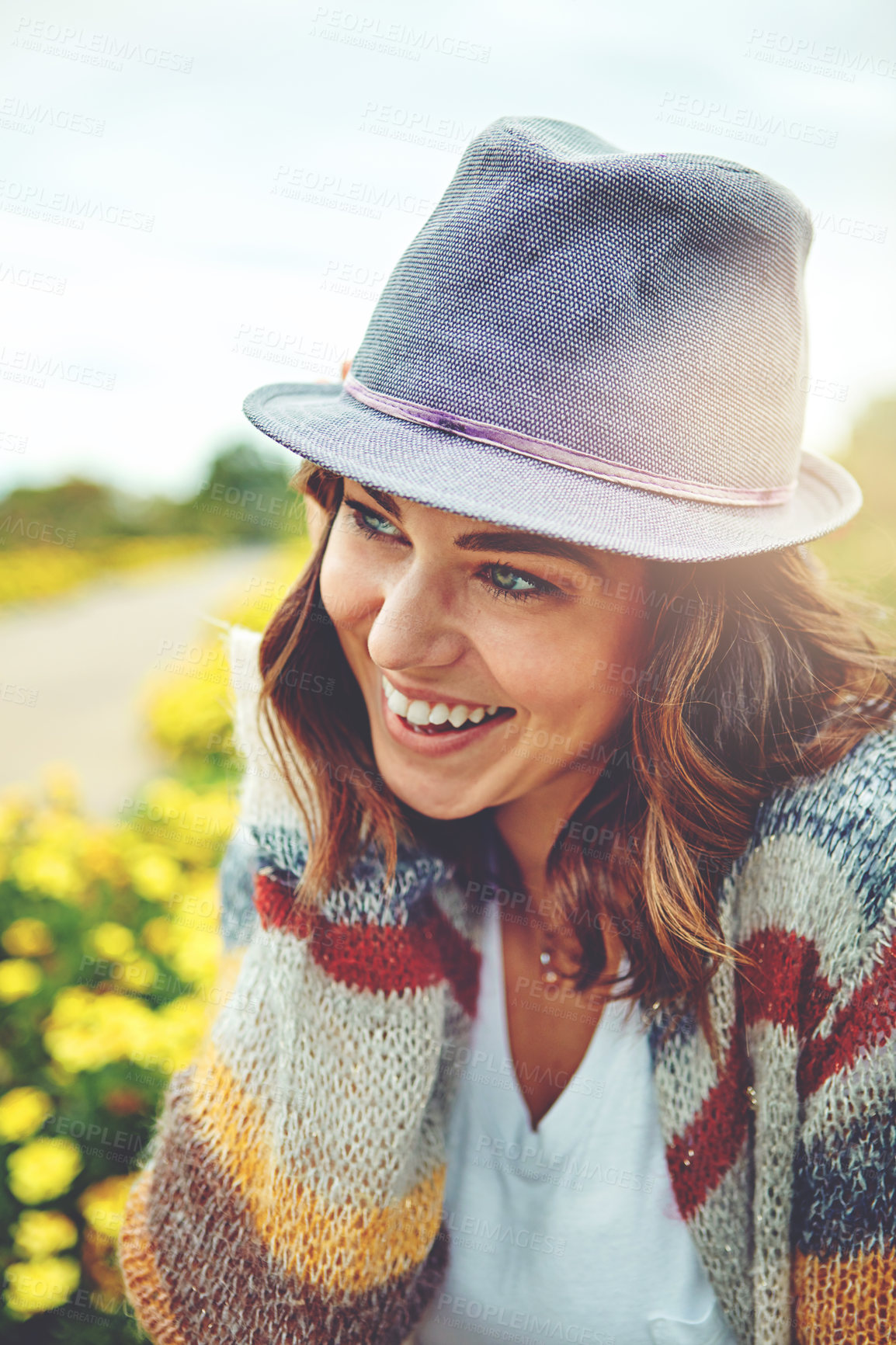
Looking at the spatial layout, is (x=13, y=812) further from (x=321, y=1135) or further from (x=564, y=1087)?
(x=564, y=1087)

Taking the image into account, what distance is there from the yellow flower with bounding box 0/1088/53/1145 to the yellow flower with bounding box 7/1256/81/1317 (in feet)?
0.98

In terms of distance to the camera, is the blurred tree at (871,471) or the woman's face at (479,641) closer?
the woman's face at (479,641)

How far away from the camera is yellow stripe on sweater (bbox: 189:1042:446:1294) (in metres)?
1.56

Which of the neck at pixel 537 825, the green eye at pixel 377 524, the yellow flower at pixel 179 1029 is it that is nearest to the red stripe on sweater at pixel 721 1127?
the neck at pixel 537 825

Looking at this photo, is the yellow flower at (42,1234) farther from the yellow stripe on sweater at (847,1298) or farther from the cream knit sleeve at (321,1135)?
the yellow stripe on sweater at (847,1298)

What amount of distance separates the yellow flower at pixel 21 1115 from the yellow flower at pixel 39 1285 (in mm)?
298

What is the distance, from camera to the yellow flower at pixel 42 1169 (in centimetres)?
226

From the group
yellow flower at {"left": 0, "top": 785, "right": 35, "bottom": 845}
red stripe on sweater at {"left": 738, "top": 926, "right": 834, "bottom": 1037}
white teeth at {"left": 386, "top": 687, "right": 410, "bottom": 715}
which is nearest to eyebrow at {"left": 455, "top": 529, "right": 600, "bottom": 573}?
white teeth at {"left": 386, "top": 687, "right": 410, "bottom": 715}

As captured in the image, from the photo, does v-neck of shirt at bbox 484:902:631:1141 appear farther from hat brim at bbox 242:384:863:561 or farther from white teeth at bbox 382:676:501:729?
hat brim at bbox 242:384:863:561

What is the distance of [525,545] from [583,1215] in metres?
1.14

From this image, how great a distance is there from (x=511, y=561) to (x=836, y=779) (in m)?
0.60

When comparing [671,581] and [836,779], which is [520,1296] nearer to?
[836,779]

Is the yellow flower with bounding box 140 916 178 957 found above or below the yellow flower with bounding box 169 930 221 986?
below

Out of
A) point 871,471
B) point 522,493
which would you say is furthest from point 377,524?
point 871,471
